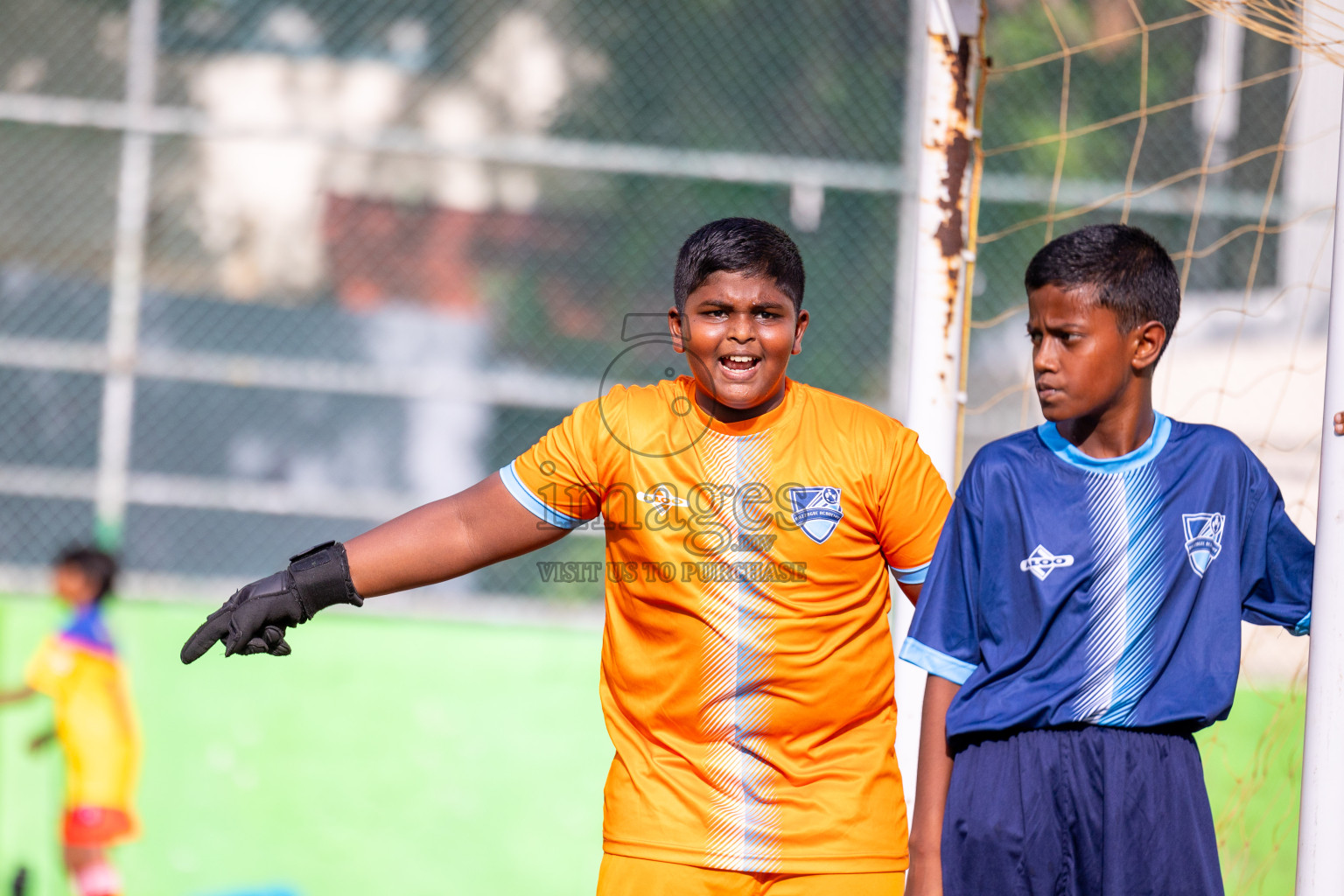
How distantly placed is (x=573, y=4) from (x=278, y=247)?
6.23 feet

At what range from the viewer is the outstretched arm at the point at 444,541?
246 centimetres

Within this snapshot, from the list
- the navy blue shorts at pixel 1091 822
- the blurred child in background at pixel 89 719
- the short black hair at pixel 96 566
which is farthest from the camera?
the short black hair at pixel 96 566

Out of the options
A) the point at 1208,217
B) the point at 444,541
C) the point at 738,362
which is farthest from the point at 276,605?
the point at 1208,217

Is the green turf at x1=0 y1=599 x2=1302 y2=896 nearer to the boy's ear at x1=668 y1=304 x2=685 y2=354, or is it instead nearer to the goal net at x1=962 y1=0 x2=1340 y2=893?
the goal net at x1=962 y1=0 x2=1340 y2=893

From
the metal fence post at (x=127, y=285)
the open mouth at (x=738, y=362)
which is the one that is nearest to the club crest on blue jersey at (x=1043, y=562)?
the open mouth at (x=738, y=362)

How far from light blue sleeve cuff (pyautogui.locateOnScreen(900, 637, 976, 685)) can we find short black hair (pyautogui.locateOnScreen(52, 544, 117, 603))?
13.5 ft

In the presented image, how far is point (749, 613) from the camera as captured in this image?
93.1 inches

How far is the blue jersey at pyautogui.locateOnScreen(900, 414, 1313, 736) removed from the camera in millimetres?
1983

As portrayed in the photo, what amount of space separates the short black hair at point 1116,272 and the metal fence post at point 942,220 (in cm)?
102

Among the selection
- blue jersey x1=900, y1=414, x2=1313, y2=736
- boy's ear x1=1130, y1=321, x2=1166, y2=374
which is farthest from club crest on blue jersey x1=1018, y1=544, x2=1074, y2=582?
boy's ear x1=1130, y1=321, x2=1166, y2=374

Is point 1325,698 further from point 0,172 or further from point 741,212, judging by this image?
point 0,172

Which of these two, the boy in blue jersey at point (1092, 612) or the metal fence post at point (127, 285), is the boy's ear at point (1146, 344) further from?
the metal fence post at point (127, 285)

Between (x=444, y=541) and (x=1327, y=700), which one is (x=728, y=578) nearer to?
(x=444, y=541)

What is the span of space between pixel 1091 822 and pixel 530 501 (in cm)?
119
